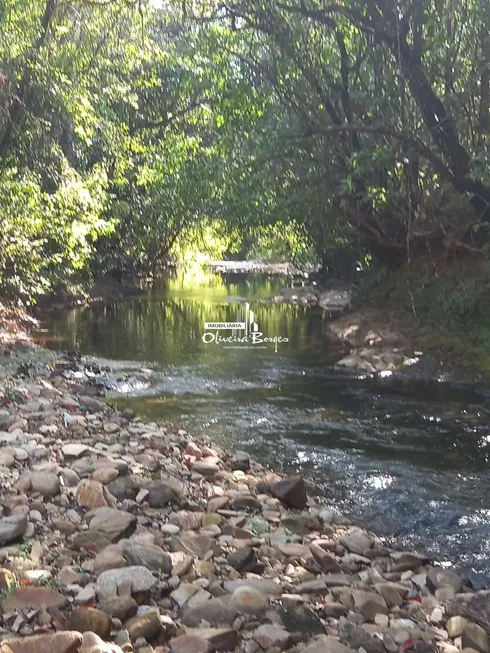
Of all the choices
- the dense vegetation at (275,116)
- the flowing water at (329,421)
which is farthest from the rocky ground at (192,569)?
the dense vegetation at (275,116)

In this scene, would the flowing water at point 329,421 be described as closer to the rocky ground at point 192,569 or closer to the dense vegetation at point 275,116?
the rocky ground at point 192,569

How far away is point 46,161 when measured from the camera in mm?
15961

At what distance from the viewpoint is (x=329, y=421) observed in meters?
8.91

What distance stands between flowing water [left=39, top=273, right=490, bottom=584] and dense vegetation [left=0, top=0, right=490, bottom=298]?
3.15 m

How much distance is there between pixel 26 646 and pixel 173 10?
12.6m

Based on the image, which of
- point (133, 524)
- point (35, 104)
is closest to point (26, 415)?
point (133, 524)

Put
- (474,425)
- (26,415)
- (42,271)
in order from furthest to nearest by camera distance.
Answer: (42,271) < (474,425) < (26,415)

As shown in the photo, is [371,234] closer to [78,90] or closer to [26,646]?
[78,90]

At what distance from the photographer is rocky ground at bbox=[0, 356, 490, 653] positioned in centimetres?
324

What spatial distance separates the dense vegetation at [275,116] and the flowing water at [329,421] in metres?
3.15

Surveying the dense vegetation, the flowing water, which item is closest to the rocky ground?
the flowing water

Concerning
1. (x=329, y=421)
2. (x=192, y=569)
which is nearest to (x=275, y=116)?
(x=329, y=421)

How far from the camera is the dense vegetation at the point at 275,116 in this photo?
11117 millimetres

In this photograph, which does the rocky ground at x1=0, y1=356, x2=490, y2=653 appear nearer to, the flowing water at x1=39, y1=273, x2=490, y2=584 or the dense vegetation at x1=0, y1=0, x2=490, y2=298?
→ the flowing water at x1=39, y1=273, x2=490, y2=584
